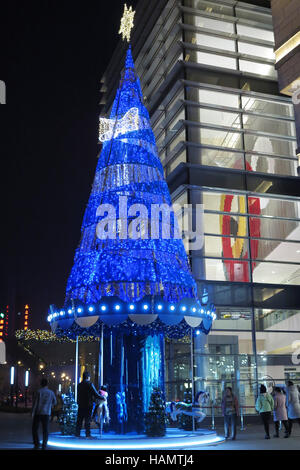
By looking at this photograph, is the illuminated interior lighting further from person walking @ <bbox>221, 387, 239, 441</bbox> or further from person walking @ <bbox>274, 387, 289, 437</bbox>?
person walking @ <bbox>221, 387, 239, 441</bbox>

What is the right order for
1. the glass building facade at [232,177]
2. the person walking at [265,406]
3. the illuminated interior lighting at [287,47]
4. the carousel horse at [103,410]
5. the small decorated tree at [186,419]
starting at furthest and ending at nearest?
the illuminated interior lighting at [287,47] < the glass building facade at [232,177] < the small decorated tree at [186,419] < the person walking at [265,406] < the carousel horse at [103,410]

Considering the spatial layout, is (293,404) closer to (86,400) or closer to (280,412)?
(280,412)

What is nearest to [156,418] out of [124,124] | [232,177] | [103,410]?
[103,410]

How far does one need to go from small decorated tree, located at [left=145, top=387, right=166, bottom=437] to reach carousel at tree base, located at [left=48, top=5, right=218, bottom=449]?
0.08 feet

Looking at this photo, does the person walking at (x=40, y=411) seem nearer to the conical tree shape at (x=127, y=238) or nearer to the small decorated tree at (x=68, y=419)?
the small decorated tree at (x=68, y=419)

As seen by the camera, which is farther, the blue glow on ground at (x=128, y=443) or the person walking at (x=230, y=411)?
the person walking at (x=230, y=411)

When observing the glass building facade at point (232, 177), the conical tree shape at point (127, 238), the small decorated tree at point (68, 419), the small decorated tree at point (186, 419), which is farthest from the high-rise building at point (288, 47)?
the small decorated tree at point (68, 419)

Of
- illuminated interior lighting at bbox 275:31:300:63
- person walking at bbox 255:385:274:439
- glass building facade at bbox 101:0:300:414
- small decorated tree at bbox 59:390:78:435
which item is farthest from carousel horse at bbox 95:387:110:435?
illuminated interior lighting at bbox 275:31:300:63

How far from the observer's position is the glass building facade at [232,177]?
80.9 ft

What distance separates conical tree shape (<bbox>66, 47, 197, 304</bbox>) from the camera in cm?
1401

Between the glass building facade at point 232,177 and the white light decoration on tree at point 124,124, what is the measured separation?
1011cm

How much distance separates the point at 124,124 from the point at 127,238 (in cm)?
368

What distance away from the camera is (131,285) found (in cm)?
1399
